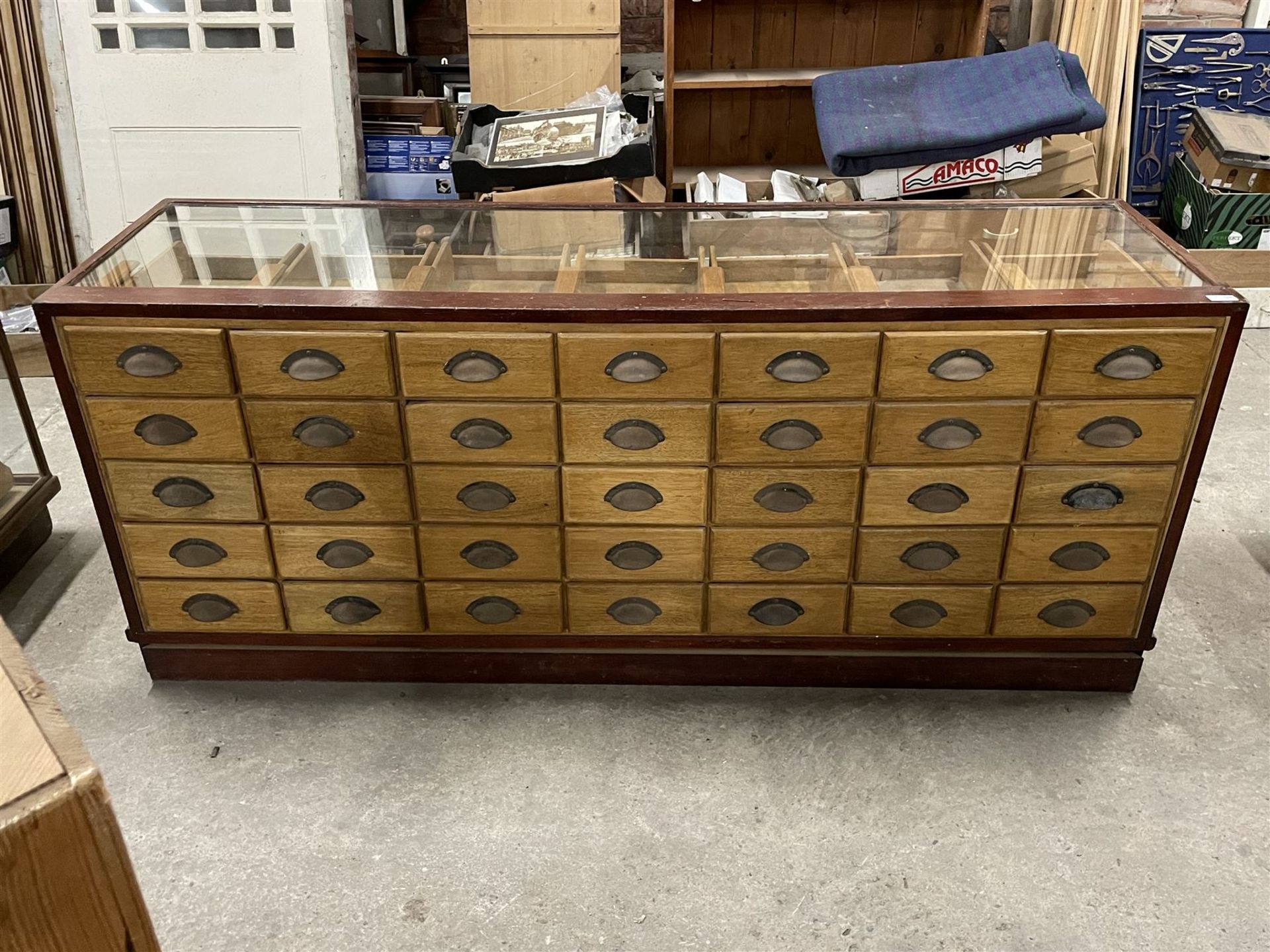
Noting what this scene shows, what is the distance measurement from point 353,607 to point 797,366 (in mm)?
1094

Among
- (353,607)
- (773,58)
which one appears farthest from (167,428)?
(773,58)

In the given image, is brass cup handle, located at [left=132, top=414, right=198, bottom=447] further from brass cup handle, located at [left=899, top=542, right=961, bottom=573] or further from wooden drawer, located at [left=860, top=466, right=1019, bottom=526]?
brass cup handle, located at [left=899, top=542, right=961, bottom=573]

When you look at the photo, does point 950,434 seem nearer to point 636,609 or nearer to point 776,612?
point 776,612

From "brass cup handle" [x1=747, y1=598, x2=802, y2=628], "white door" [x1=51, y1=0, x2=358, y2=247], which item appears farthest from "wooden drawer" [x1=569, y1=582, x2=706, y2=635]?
"white door" [x1=51, y1=0, x2=358, y2=247]

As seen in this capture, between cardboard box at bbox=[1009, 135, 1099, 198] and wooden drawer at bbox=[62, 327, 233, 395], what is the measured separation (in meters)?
2.85

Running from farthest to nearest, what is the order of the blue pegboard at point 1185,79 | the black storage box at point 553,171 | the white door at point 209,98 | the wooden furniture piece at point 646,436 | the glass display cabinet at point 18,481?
the blue pegboard at point 1185,79, the white door at point 209,98, the black storage box at point 553,171, the glass display cabinet at point 18,481, the wooden furniture piece at point 646,436

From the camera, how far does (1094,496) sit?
7.43 feet

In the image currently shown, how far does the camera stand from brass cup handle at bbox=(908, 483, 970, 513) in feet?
7.41

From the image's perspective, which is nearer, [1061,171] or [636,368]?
[636,368]

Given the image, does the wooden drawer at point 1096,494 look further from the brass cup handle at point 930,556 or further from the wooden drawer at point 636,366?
the wooden drawer at point 636,366

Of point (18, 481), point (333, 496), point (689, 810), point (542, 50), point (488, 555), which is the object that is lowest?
point (689, 810)

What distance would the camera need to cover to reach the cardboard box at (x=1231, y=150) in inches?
160

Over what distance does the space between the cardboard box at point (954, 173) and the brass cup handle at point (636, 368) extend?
1864 millimetres

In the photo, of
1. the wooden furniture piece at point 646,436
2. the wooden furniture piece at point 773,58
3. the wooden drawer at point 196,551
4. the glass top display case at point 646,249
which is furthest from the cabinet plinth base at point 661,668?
the wooden furniture piece at point 773,58
